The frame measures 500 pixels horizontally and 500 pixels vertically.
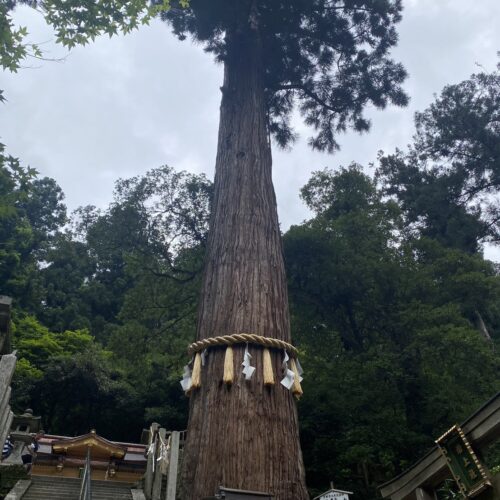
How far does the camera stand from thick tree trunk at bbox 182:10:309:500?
131 inches

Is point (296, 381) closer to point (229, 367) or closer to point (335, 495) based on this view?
point (229, 367)

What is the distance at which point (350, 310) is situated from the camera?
11.6 metres

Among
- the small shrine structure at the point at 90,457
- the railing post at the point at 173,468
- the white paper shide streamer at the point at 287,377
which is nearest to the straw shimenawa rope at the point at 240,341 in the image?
the white paper shide streamer at the point at 287,377

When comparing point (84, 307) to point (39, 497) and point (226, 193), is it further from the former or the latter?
point (226, 193)

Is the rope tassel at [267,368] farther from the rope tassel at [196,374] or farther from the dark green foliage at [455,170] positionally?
the dark green foliage at [455,170]

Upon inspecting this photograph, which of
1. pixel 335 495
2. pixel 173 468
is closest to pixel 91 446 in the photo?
pixel 335 495

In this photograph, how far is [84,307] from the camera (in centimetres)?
2272

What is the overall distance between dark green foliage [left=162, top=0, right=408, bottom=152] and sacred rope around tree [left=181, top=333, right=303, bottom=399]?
5.92 m

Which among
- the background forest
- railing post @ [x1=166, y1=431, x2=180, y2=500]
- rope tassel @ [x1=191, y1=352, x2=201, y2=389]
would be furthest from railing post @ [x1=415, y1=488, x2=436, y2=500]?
the background forest

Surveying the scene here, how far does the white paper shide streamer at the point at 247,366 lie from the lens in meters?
3.64

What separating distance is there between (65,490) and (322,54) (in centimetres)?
927

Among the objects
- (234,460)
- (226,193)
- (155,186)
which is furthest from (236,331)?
(155,186)

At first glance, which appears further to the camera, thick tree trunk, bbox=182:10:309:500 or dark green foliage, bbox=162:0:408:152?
dark green foliage, bbox=162:0:408:152

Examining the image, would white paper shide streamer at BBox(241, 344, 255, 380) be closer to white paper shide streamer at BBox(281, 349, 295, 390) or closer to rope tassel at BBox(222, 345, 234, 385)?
rope tassel at BBox(222, 345, 234, 385)
